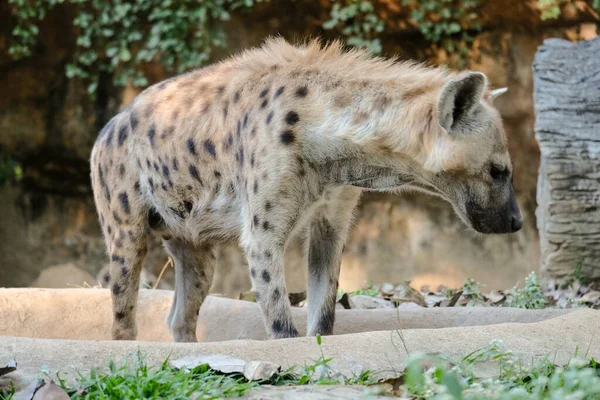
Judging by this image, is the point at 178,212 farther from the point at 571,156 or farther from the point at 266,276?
the point at 571,156

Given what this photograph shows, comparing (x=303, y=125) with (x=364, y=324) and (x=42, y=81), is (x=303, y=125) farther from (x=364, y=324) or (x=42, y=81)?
(x=42, y=81)

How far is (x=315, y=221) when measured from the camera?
4145 millimetres

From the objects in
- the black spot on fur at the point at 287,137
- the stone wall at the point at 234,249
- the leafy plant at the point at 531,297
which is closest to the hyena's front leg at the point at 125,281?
the black spot on fur at the point at 287,137

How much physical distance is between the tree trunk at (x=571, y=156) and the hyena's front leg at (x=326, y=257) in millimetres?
2071

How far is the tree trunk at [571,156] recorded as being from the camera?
5539 mm

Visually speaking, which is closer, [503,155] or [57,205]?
[503,155]

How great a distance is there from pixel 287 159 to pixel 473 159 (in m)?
0.79

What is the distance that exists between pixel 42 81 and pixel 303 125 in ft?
19.3

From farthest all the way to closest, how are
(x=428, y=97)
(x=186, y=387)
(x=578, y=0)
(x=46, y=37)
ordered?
(x=46, y=37) < (x=578, y=0) < (x=428, y=97) < (x=186, y=387)

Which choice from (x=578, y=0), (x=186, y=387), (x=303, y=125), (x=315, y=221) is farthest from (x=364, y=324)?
(x=578, y=0)

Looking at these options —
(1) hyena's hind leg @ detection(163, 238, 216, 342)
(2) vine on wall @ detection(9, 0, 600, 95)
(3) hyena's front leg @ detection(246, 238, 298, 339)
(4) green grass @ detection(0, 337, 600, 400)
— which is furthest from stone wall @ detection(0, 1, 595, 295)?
(4) green grass @ detection(0, 337, 600, 400)

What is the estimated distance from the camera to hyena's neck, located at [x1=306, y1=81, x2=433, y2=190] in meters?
3.62

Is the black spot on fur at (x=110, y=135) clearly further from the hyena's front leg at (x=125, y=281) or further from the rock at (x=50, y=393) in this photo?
the rock at (x=50, y=393)

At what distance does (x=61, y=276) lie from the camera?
916cm
